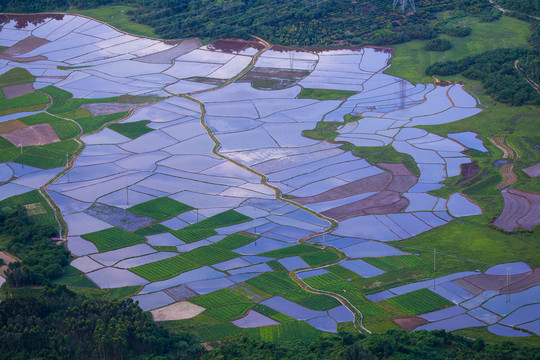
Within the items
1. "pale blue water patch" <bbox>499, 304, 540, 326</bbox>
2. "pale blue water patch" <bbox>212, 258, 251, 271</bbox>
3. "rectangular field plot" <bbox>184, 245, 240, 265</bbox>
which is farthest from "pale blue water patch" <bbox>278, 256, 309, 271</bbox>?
"pale blue water patch" <bbox>499, 304, 540, 326</bbox>

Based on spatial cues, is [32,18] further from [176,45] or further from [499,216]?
[499,216]

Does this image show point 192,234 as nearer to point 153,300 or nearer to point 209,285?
point 209,285

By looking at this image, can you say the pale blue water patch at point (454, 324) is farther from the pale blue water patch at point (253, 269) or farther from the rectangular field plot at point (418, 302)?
the pale blue water patch at point (253, 269)

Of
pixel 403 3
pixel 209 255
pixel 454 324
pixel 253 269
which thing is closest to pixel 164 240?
pixel 209 255

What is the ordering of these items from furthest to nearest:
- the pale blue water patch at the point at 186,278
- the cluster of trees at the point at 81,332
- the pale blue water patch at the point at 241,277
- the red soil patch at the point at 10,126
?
1. the red soil patch at the point at 10,126
2. the pale blue water patch at the point at 241,277
3. the pale blue water patch at the point at 186,278
4. the cluster of trees at the point at 81,332

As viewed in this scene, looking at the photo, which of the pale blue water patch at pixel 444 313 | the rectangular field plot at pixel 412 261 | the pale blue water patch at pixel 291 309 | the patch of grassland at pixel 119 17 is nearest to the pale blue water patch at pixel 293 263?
the pale blue water patch at pixel 291 309

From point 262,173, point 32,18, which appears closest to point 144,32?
point 32,18
